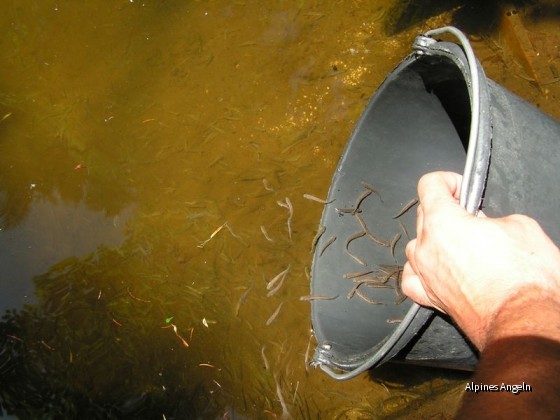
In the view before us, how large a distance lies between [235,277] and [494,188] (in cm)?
137

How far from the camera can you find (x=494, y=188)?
1.15 meters

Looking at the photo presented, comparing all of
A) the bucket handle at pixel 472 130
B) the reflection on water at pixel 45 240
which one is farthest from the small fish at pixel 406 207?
the reflection on water at pixel 45 240

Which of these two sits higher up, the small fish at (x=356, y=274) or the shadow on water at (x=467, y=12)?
the shadow on water at (x=467, y=12)

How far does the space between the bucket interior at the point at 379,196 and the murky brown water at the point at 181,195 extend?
1.40ft

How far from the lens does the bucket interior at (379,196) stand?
1.68m

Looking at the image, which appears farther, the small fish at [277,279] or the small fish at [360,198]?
the small fish at [277,279]

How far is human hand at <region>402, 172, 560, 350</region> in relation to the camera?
3.06 ft

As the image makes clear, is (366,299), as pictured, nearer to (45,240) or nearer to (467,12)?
(467,12)

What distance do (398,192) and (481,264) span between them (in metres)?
0.91

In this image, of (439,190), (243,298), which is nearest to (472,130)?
(439,190)

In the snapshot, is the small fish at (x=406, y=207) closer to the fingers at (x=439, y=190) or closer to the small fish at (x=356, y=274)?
the small fish at (x=356, y=274)

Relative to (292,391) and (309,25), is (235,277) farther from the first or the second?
(309,25)

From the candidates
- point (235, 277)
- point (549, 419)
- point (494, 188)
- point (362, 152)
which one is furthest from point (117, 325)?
point (549, 419)

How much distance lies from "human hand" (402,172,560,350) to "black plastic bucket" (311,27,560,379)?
0.19m
